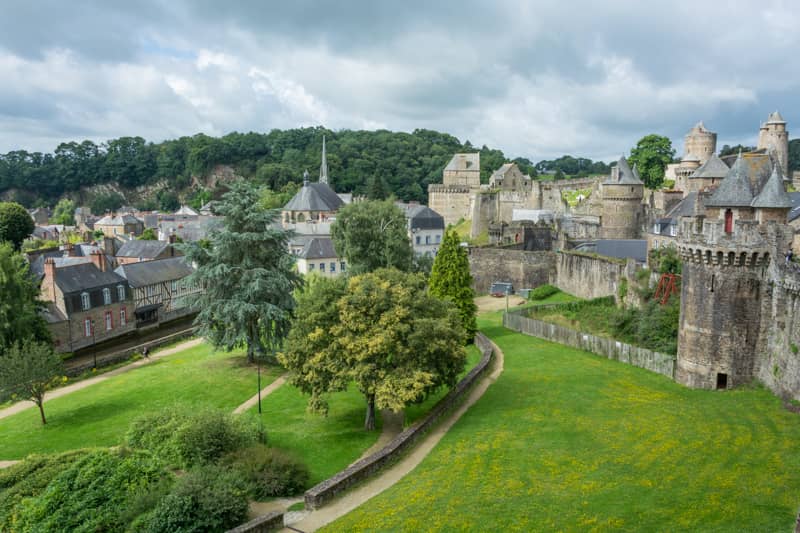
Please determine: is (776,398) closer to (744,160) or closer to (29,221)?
(744,160)

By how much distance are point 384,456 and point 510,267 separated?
105ft

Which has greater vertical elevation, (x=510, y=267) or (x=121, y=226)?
(x=121, y=226)

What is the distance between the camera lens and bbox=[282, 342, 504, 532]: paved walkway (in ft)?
54.2

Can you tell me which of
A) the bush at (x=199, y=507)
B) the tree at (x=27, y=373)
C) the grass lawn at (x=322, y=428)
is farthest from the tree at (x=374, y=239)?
the bush at (x=199, y=507)

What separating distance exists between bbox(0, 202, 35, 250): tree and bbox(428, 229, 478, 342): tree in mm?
61521

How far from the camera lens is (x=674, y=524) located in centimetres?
1412

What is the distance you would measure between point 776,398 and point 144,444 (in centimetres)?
2311

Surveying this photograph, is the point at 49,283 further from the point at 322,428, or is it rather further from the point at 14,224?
the point at 14,224

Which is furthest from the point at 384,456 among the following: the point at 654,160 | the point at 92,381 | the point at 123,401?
the point at 654,160

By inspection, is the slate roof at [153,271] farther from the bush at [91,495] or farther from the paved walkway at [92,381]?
the bush at [91,495]

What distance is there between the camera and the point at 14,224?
74875 millimetres

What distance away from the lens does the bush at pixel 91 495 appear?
17.1m

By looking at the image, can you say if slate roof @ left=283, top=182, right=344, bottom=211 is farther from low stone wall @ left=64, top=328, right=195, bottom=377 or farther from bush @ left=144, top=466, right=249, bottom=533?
bush @ left=144, top=466, right=249, bottom=533

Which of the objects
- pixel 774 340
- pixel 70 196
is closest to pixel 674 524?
pixel 774 340
